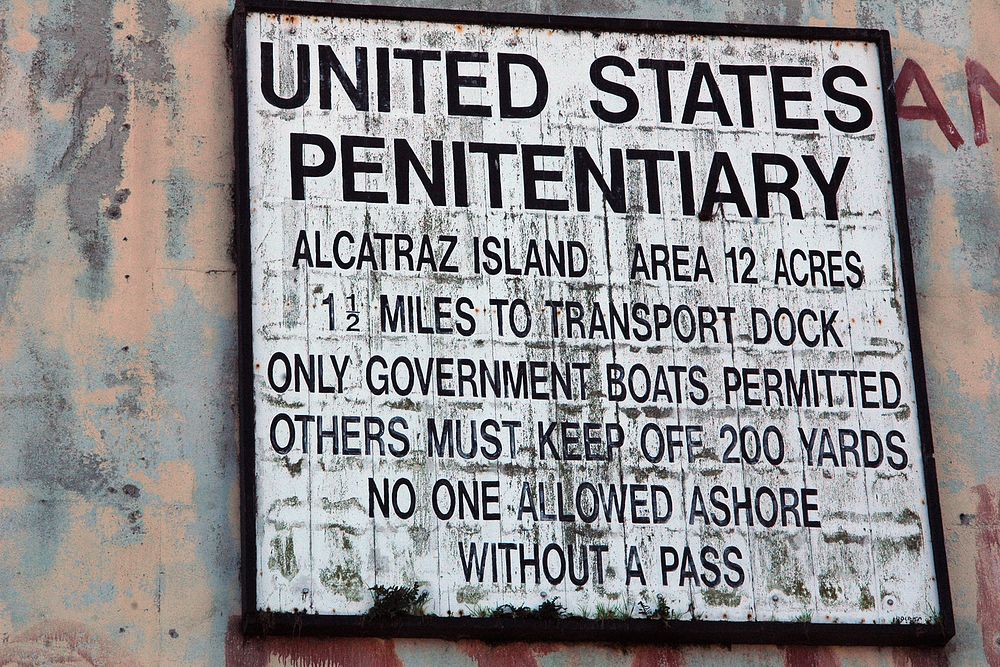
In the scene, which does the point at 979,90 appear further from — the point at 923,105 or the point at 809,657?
the point at 809,657

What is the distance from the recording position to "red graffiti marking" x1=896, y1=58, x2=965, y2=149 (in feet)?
28.6

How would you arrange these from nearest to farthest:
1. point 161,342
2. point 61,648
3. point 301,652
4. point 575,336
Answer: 1. point 61,648
2. point 301,652
3. point 161,342
4. point 575,336

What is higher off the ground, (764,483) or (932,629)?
(764,483)

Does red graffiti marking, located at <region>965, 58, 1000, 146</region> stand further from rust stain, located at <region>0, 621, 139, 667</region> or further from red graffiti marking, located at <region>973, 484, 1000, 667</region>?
rust stain, located at <region>0, 621, 139, 667</region>

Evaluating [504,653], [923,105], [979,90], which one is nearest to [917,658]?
[504,653]

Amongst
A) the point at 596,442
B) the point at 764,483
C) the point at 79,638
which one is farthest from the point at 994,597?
the point at 79,638

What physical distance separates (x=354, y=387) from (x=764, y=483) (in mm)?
1689

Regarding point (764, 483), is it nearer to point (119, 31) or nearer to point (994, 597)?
point (994, 597)

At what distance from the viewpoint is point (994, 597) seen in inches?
311

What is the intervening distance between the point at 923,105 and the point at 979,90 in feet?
0.93

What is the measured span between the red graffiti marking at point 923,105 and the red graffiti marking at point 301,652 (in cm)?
340

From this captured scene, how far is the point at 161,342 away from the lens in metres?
7.81

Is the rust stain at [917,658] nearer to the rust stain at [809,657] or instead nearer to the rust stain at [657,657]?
the rust stain at [809,657]

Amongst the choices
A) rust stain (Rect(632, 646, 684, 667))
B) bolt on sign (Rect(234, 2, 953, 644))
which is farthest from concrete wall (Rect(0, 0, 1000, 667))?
bolt on sign (Rect(234, 2, 953, 644))
